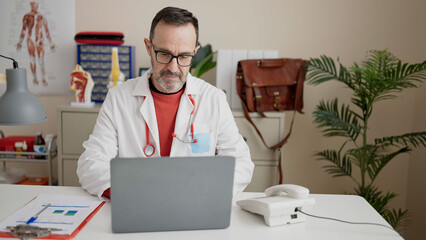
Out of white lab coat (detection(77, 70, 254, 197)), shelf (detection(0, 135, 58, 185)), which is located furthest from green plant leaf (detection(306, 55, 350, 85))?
shelf (detection(0, 135, 58, 185))

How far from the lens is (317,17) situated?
3248 mm

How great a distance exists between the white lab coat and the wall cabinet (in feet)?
2.81

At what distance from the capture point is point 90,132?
2900mm

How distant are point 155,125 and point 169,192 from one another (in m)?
0.79

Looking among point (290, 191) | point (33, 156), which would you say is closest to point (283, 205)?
point (290, 191)

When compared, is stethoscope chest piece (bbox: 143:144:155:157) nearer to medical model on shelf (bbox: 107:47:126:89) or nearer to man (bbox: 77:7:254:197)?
man (bbox: 77:7:254:197)

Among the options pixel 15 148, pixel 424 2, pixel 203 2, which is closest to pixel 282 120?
pixel 203 2

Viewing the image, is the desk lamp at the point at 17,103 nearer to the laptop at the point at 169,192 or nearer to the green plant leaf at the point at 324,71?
the laptop at the point at 169,192

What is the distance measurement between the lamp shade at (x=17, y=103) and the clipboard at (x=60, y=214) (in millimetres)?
318

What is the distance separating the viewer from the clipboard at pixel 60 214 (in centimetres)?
123

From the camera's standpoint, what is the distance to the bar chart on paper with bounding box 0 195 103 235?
127 centimetres

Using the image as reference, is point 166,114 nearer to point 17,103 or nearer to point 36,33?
point 17,103

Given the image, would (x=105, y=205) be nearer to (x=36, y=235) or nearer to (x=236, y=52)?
(x=36, y=235)

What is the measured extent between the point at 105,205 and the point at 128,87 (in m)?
0.73
